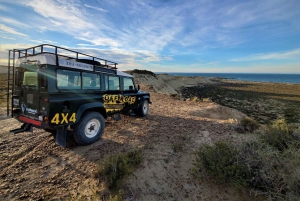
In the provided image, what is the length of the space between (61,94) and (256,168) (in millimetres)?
5106

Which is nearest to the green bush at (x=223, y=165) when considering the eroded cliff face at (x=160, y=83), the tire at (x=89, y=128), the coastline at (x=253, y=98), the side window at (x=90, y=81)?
the tire at (x=89, y=128)

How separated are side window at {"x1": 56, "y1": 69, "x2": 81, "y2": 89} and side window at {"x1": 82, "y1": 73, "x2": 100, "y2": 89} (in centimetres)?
18

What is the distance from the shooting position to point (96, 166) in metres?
3.84

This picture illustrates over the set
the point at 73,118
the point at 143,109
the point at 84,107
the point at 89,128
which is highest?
the point at 84,107

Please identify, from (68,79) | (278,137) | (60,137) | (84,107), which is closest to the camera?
(60,137)

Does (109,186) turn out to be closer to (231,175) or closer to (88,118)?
(88,118)

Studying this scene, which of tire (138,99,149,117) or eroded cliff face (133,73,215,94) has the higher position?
eroded cliff face (133,73,215,94)

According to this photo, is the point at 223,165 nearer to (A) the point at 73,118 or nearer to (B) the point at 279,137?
(B) the point at 279,137

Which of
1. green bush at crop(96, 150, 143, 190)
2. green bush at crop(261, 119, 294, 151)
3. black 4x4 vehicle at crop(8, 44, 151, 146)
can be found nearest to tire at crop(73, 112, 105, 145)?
black 4x4 vehicle at crop(8, 44, 151, 146)

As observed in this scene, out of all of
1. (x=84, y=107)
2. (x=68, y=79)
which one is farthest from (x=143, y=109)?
(x=68, y=79)

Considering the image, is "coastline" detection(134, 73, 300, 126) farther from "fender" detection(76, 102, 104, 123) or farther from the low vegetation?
"fender" detection(76, 102, 104, 123)

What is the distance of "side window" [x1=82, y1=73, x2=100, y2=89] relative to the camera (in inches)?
194

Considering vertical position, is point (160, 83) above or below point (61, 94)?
above

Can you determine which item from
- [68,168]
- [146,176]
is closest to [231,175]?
[146,176]
